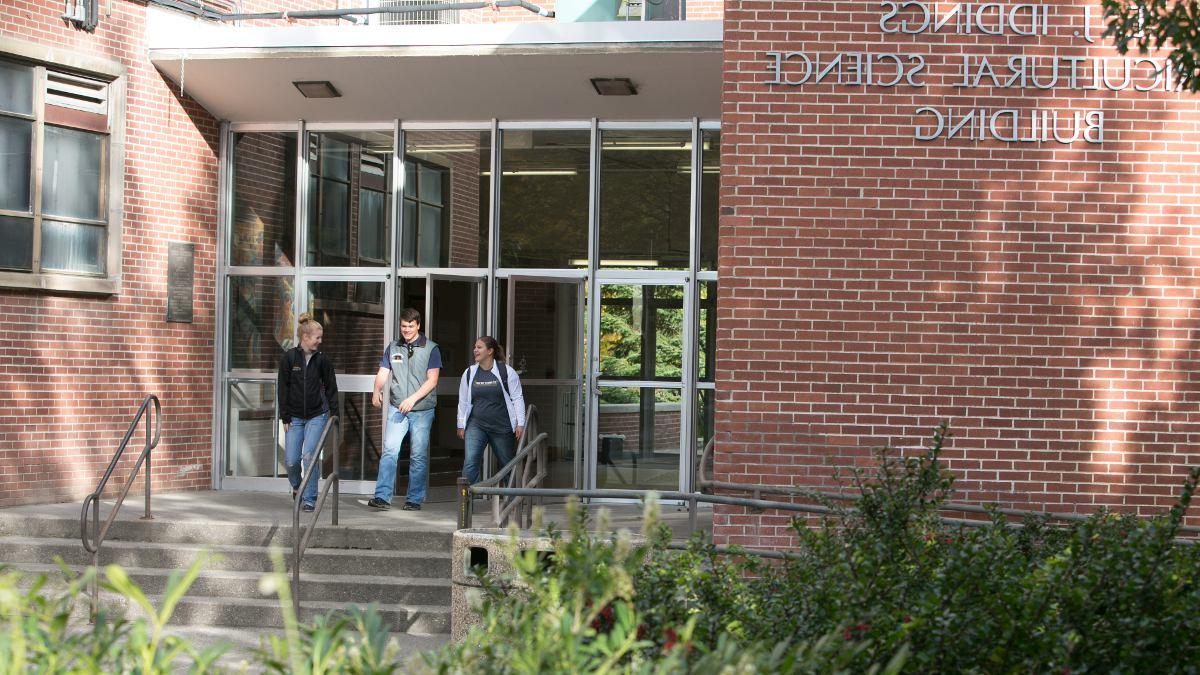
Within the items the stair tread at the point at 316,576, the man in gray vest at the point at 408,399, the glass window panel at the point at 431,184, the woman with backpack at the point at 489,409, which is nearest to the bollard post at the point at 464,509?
the stair tread at the point at 316,576

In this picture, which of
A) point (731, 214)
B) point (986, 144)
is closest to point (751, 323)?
point (731, 214)

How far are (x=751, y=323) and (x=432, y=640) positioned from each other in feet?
9.21

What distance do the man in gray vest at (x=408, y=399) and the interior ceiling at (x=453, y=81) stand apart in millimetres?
2173

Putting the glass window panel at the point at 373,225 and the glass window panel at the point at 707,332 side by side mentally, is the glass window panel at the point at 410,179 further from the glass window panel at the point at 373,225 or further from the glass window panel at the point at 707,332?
the glass window panel at the point at 707,332

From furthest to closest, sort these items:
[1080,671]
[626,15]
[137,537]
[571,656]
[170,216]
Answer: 1. [626,15]
2. [170,216]
3. [137,537]
4. [1080,671]
5. [571,656]

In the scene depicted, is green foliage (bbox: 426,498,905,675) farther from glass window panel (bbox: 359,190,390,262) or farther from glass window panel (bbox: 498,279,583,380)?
glass window panel (bbox: 359,190,390,262)

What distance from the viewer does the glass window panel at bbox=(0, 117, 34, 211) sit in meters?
11.1

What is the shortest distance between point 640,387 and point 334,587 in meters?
4.12

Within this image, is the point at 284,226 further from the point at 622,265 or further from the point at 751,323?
the point at 751,323

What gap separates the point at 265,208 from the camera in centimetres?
1319

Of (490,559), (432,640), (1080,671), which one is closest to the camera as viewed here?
(1080,671)

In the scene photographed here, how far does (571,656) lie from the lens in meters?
2.68

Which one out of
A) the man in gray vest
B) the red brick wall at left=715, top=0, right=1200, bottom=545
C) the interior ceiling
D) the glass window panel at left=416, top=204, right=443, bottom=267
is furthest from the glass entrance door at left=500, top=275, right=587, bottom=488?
the red brick wall at left=715, top=0, right=1200, bottom=545

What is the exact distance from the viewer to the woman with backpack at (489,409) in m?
10.7
